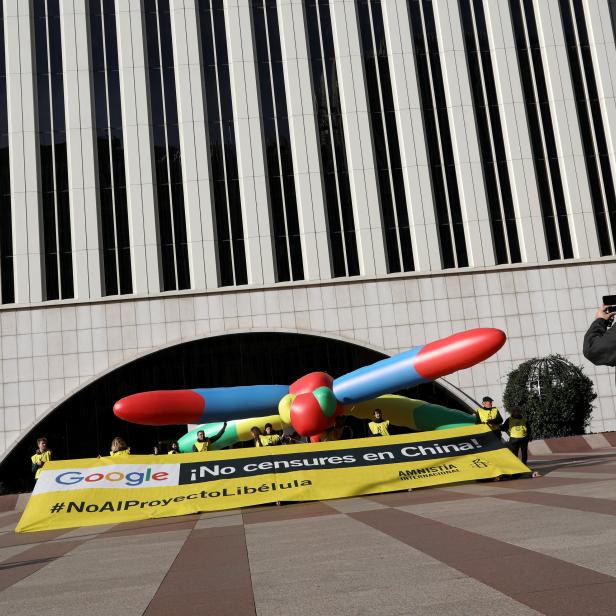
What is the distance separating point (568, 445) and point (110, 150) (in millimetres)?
20537

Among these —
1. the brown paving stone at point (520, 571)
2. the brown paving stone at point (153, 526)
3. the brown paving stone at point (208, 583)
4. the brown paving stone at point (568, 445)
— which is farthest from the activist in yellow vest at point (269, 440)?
the brown paving stone at point (568, 445)

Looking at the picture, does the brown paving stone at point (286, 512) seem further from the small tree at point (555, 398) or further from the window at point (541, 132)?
the window at point (541, 132)

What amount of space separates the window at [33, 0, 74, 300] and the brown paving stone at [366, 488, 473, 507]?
67.6 ft

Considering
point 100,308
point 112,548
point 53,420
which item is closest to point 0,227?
point 100,308

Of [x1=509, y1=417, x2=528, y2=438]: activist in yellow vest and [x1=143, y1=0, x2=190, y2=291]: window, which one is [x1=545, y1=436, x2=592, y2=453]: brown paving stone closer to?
[x1=509, y1=417, x2=528, y2=438]: activist in yellow vest

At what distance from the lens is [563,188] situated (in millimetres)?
31094

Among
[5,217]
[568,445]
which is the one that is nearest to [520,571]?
[568,445]

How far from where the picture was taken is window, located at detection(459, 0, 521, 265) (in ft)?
101

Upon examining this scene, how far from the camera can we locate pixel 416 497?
1168 centimetres

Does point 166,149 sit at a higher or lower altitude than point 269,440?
higher

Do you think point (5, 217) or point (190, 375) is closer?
point (5, 217)

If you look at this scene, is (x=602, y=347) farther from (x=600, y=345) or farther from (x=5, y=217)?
(x=5, y=217)

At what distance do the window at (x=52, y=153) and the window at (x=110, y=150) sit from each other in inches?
54.7

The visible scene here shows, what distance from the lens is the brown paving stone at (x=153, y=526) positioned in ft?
33.4
